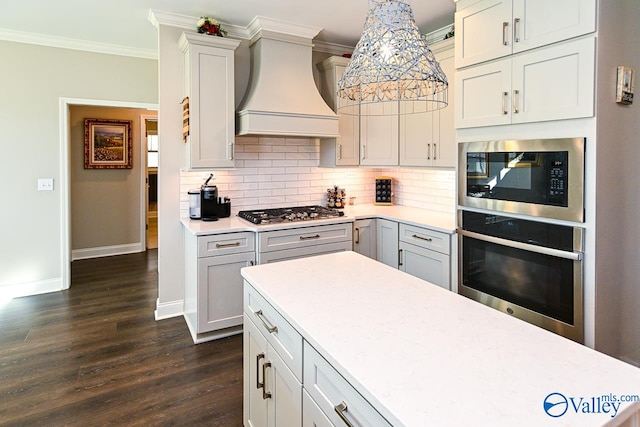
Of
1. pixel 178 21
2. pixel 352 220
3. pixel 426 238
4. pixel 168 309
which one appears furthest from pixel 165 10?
pixel 426 238

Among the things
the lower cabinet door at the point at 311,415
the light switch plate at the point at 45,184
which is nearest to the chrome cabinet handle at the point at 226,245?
the lower cabinet door at the point at 311,415

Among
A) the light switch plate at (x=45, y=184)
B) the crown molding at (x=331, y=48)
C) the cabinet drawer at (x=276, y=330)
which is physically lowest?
the cabinet drawer at (x=276, y=330)

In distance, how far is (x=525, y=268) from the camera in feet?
7.86

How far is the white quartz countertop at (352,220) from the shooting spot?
308 cm

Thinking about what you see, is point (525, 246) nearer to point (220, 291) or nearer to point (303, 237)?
point (303, 237)

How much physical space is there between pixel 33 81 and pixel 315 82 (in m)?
2.90

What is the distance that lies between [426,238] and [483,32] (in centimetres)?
154

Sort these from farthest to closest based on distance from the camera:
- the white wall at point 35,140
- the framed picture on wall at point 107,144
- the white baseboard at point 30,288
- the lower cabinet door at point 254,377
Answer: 1. the framed picture on wall at point 107,144
2. the white baseboard at point 30,288
3. the white wall at point 35,140
4. the lower cabinet door at point 254,377

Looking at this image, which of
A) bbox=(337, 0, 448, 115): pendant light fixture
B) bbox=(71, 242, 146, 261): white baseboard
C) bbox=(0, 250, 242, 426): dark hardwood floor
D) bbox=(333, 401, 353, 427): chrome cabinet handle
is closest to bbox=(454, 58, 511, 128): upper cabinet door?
bbox=(337, 0, 448, 115): pendant light fixture

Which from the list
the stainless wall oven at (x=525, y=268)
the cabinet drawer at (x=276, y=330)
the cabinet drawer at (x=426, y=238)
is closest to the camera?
the cabinet drawer at (x=276, y=330)

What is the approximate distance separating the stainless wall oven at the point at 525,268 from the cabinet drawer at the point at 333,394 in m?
1.68

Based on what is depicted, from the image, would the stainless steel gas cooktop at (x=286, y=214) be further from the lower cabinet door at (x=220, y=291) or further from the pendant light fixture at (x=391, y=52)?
the pendant light fixture at (x=391, y=52)

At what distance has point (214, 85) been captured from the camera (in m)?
3.29

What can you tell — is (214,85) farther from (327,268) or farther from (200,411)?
(200,411)
